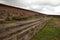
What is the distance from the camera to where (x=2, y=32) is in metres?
2.62

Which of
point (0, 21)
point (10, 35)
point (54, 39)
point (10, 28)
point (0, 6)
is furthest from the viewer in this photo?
point (0, 6)

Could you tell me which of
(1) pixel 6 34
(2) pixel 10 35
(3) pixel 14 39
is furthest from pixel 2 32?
(3) pixel 14 39

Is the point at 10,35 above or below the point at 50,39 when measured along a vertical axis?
above

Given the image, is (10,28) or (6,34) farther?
(10,28)

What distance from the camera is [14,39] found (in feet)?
9.86

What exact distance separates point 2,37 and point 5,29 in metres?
0.33

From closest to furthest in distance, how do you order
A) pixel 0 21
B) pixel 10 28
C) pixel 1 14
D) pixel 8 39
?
pixel 8 39
pixel 10 28
pixel 0 21
pixel 1 14

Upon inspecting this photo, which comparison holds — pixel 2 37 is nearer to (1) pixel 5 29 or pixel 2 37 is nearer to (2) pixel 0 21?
(1) pixel 5 29

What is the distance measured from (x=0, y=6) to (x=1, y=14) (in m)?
1.86

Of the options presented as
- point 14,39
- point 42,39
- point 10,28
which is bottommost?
point 42,39

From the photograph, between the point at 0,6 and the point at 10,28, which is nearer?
the point at 10,28

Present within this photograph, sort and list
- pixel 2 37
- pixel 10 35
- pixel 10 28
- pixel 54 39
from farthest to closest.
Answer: pixel 54 39 < pixel 10 28 < pixel 10 35 < pixel 2 37

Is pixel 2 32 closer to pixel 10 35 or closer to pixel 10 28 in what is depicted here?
pixel 10 35

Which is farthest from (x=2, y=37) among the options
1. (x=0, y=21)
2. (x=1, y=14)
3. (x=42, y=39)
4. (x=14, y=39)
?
(x=42, y=39)
